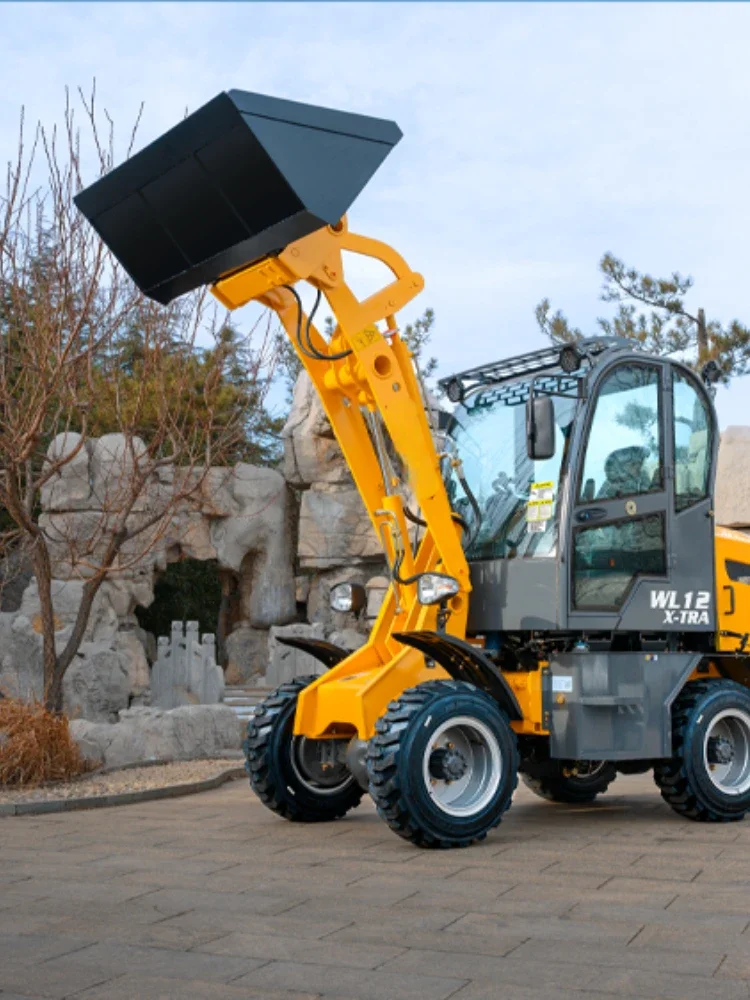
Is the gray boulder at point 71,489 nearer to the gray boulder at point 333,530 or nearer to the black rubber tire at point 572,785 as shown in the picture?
the gray boulder at point 333,530

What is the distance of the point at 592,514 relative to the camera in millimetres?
7707

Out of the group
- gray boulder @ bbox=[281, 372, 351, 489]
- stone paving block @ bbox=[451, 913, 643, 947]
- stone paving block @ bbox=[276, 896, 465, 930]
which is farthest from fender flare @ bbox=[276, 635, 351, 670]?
gray boulder @ bbox=[281, 372, 351, 489]

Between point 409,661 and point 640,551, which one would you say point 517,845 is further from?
point 640,551

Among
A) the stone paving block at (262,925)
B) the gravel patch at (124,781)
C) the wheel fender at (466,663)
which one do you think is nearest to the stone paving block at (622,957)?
the stone paving block at (262,925)

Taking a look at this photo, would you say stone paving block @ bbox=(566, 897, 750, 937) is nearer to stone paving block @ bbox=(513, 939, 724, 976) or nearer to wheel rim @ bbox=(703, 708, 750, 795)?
stone paving block @ bbox=(513, 939, 724, 976)

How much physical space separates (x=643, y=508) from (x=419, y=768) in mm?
2281

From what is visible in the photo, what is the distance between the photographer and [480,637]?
8.29m

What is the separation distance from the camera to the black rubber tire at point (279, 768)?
7898 millimetres

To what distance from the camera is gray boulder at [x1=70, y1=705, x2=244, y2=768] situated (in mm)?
11711

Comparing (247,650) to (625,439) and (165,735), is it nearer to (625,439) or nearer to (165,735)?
(165,735)

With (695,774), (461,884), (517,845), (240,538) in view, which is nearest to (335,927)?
(461,884)

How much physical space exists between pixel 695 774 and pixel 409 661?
1885mm

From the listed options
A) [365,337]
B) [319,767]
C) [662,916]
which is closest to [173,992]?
[662,916]

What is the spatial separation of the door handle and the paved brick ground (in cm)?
181
